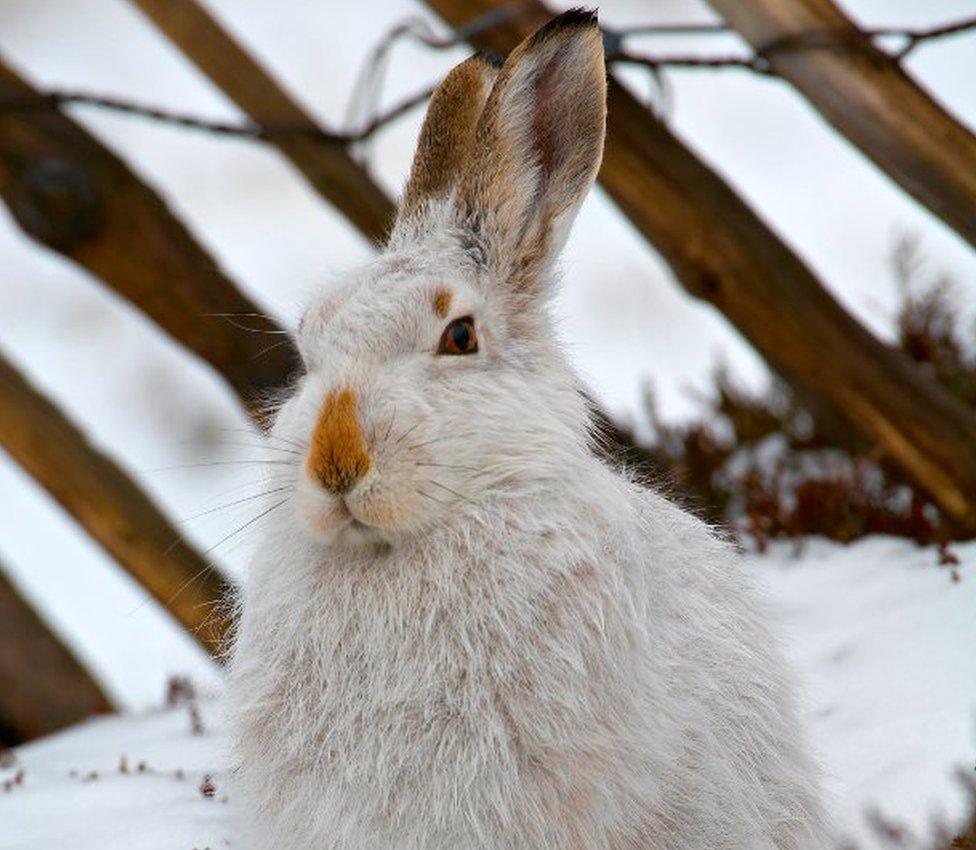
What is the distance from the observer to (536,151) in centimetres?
246

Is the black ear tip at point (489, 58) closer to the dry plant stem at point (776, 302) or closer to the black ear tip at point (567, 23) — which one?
the black ear tip at point (567, 23)

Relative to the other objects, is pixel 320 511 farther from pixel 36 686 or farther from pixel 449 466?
pixel 36 686

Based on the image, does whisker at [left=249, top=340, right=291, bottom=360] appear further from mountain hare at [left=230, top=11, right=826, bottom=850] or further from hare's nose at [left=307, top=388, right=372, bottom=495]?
hare's nose at [left=307, top=388, right=372, bottom=495]

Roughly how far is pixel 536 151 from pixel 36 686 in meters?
2.82

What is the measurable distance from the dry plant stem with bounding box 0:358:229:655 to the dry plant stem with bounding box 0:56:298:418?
449mm

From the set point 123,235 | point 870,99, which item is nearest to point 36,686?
point 123,235

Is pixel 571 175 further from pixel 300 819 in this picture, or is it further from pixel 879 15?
pixel 879 15

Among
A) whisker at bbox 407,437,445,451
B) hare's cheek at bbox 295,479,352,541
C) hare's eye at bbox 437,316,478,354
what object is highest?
hare's eye at bbox 437,316,478,354

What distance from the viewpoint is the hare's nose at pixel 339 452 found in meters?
2.07

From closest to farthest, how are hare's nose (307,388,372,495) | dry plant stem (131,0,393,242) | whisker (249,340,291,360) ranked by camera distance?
1. hare's nose (307,388,372,495)
2. whisker (249,340,291,360)
3. dry plant stem (131,0,393,242)

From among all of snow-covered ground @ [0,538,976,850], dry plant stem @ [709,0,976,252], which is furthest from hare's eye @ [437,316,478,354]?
dry plant stem @ [709,0,976,252]

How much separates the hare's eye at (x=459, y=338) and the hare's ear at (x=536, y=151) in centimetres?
16

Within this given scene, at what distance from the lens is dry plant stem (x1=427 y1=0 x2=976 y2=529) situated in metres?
3.81

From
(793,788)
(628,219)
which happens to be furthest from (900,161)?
(793,788)
